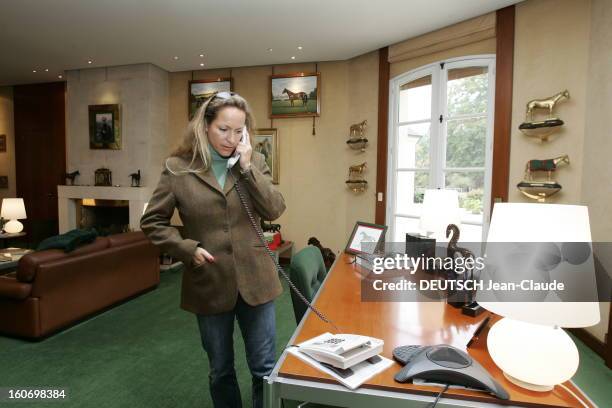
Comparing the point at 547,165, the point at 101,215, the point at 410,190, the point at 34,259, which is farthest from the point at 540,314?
the point at 101,215

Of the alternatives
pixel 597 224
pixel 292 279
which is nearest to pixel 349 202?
pixel 597 224

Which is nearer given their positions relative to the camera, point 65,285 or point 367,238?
point 367,238

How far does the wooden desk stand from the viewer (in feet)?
3.10

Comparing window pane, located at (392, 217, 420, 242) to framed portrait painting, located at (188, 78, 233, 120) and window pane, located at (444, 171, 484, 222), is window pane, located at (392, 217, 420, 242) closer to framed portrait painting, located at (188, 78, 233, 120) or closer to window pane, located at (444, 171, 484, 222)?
window pane, located at (444, 171, 484, 222)

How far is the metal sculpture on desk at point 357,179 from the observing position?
5078 mm

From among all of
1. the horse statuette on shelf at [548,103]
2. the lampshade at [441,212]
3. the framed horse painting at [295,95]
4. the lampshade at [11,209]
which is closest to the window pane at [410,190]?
the horse statuette on shelf at [548,103]

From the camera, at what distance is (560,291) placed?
0.89m

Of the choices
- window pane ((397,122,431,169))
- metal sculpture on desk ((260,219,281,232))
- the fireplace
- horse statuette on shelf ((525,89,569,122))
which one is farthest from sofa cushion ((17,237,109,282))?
horse statuette on shelf ((525,89,569,122))

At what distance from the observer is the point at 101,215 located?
20.9ft

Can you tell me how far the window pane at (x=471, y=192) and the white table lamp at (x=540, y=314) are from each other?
3.21 m

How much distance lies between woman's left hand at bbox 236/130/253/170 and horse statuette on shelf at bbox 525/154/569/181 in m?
2.97

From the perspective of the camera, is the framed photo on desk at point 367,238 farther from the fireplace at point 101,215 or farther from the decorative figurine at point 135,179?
the fireplace at point 101,215

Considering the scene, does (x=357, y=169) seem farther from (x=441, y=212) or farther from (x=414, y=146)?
(x=441, y=212)

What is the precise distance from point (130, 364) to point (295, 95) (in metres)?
4.25
